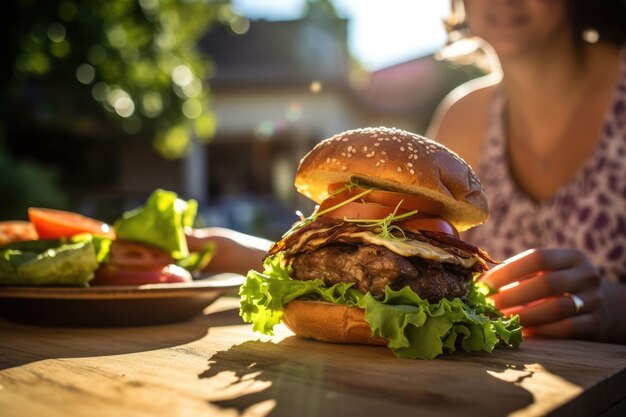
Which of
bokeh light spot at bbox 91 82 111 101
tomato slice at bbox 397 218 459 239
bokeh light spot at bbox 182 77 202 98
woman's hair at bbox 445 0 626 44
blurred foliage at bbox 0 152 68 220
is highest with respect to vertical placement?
bokeh light spot at bbox 182 77 202 98

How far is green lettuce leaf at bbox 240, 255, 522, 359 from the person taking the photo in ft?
5.85

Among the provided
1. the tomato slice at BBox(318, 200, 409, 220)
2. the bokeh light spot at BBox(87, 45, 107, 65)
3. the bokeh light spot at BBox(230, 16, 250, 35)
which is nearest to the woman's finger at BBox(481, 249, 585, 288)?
the tomato slice at BBox(318, 200, 409, 220)

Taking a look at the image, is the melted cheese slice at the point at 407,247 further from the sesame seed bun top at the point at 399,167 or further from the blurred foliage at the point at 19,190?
the blurred foliage at the point at 19,190

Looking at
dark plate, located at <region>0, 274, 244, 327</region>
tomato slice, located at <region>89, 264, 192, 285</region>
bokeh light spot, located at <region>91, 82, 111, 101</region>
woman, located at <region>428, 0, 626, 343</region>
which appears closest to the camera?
dark plate, located at <region>0, 274, 244, 327</region>

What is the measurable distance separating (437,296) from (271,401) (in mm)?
751

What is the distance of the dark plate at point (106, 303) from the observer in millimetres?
2119

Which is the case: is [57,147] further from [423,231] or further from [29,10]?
[423,231]

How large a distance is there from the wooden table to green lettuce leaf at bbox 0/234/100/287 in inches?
7.0

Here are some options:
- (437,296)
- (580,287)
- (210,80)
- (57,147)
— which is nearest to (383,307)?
(437,296)

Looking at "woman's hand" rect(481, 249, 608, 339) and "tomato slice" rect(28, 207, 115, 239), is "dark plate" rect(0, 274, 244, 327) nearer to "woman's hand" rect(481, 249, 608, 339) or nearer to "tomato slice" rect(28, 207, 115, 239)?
"tomato slice" rect(28, 207, 115, 239)

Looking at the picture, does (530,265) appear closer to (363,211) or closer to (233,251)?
(363,211)

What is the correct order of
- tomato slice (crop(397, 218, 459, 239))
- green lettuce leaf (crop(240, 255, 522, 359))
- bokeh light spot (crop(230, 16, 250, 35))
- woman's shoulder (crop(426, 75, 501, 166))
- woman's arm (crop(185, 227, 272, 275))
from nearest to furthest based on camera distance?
1. green lettuce leaf (crop(240, 255, 522, 359))
2. tomato slice (crop(397, 218, 459, 239))
3. woman's arm (crop(185, 227, 272, 275))
4. woman's shoulder (crop(426, 75, 501, 166))
5. bokeh light spot (crop(230, 16, 250, 35))

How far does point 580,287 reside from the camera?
2287mm

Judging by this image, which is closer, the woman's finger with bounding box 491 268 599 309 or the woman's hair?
the woman's finger with bounding box 491 268 599 309
